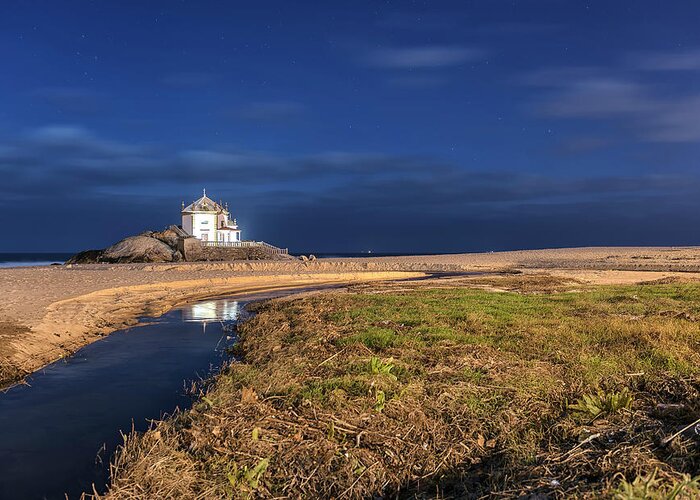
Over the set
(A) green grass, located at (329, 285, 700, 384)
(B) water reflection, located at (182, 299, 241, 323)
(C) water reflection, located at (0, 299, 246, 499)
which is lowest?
(C) water reflection, located at (0, 299, 246, 499)

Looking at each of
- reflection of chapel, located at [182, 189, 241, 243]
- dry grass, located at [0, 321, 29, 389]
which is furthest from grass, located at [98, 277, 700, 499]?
reflection of chapel, located at [182, 189, 241, 243]

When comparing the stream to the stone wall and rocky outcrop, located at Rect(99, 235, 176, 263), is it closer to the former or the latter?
rocky outcrop, located at Rect(99, 235, 176, 263)

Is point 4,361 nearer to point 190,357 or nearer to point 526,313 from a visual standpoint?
Answer: point 190,357

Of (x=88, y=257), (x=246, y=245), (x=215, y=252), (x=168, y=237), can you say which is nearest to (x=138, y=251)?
(x=168, y=237)

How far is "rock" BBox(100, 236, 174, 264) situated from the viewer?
223 ft

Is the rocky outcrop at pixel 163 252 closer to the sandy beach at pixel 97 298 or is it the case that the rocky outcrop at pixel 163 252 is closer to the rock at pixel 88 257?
the rock at pixel 88 257

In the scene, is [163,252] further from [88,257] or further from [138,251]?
[88,257]

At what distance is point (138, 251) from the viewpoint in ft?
226

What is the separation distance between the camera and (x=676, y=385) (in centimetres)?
764

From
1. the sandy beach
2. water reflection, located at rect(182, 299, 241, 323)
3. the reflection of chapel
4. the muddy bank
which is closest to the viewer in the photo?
the muddy bank

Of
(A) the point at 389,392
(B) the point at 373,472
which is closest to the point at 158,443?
(B) the point at 373,472

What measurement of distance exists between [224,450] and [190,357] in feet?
27.9

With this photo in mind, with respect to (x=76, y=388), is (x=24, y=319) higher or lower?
higher

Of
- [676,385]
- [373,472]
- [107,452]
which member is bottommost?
[107,452]
